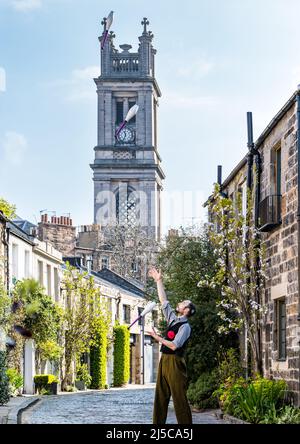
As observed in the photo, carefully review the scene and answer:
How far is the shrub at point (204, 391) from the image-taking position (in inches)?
893

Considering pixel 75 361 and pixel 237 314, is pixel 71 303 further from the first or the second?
pixel 237 314

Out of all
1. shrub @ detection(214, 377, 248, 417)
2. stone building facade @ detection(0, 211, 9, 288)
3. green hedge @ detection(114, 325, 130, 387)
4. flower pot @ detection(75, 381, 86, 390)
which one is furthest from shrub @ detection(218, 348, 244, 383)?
green hedge @ detection(114, 325, 130, 387)

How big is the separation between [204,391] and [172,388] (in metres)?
10.2

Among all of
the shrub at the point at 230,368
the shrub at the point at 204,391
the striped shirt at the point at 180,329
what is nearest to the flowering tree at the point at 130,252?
the shrub at the point at 204,391

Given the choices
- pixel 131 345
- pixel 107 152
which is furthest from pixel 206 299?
pixel 107 152

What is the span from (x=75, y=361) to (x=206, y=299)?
1826cm

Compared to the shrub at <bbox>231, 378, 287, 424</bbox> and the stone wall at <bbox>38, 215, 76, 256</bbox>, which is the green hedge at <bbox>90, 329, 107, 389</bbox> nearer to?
the stone wall at <bbox>38, 215, 76, 256</bbox>

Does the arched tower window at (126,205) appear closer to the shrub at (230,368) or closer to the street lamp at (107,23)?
the street lamp at (107,23)

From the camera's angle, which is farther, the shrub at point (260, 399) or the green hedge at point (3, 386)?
the green hedge at point (3, 386)

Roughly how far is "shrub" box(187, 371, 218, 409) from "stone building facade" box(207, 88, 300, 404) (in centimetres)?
203

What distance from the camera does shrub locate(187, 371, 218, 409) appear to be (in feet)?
74.4

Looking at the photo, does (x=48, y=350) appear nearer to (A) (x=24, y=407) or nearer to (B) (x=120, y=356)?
(A) (x=24, y=407)

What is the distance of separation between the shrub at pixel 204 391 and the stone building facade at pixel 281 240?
6.66 feet

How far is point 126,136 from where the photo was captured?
97.8m
